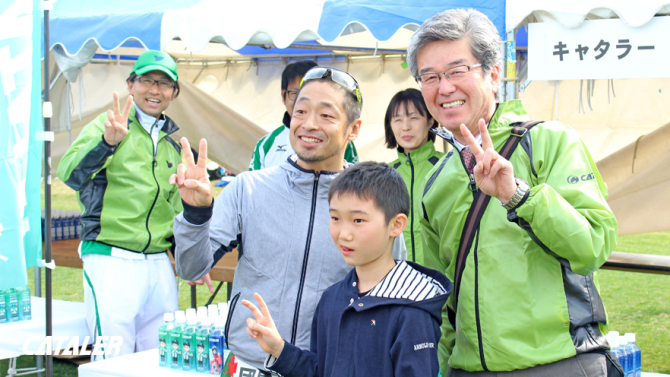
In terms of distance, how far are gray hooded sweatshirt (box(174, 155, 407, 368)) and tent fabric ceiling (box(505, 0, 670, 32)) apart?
1665 mm

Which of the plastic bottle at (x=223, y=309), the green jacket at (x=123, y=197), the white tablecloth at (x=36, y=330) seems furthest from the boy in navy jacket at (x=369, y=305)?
the white tablecloth at (x=36, y=330)

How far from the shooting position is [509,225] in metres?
1.50

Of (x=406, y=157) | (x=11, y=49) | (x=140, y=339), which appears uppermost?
(x=11, y=49)

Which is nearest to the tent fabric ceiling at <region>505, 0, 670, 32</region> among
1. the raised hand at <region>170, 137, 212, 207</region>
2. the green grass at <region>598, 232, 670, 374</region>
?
the raised hand at <region>170, 137, 212, 207</region>

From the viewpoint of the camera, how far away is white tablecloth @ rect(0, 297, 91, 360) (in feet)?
11.4

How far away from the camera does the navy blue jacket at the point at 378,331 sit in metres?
1.47

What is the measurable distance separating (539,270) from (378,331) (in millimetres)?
422

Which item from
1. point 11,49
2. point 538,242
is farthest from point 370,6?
point 538,242

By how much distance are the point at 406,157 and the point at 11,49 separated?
81.4 inches

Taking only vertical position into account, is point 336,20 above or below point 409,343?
above

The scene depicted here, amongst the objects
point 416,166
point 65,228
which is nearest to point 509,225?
point 416,166

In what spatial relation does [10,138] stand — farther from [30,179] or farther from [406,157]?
[406,157]

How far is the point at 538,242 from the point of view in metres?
1.38

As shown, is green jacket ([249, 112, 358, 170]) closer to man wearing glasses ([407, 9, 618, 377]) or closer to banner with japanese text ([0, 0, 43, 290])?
banner with japanese text ([0, 0, 43, 290])
